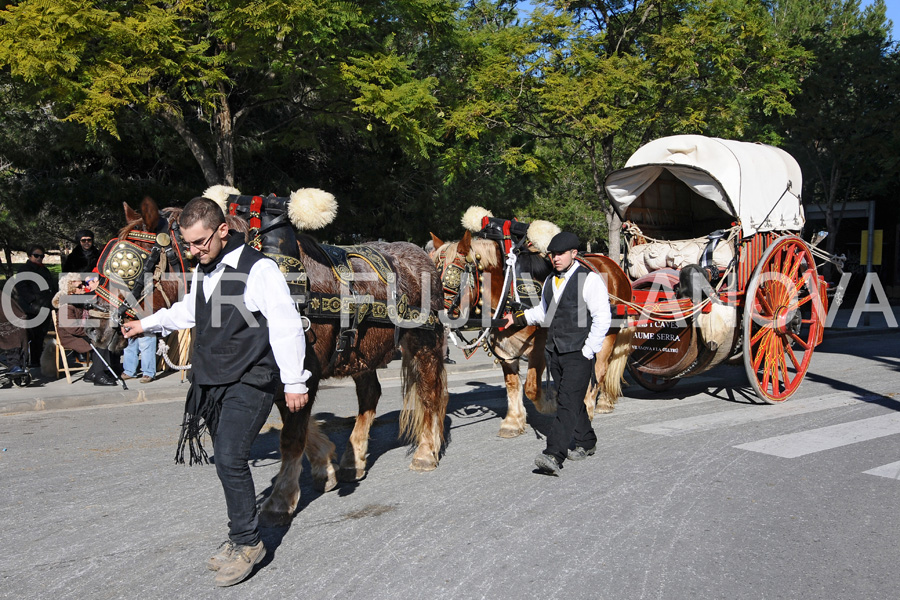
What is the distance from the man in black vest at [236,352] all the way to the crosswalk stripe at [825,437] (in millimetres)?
4323

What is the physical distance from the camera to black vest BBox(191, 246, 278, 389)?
3686mm

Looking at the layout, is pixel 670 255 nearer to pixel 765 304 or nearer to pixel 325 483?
pixel 765 304

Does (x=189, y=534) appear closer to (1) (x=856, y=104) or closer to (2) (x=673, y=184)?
(2) (x=673, y=184)

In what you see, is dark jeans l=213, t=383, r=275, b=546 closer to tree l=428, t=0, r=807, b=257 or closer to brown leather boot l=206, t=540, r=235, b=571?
brown leather boot l=206, t=540, r=235, b=571

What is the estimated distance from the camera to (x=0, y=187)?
46.7 ft

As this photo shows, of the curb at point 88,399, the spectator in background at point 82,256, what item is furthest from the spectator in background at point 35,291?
the curb at point 88,399

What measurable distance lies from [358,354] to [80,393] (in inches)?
228

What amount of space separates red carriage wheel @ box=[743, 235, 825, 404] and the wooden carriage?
0.04ft

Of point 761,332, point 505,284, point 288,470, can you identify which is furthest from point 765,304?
point 288,470

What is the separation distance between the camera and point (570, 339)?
5.62 m

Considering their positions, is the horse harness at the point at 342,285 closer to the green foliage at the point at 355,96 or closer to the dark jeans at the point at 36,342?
the green foliage at the point at 355,96

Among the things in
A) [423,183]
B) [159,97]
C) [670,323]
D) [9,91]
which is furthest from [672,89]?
[9,91]

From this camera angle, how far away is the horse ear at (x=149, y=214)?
468 cm

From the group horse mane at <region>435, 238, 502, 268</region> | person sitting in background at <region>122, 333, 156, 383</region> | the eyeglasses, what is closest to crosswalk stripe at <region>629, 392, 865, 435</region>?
horse mane at <region>435, 238, 502, 268</region>
